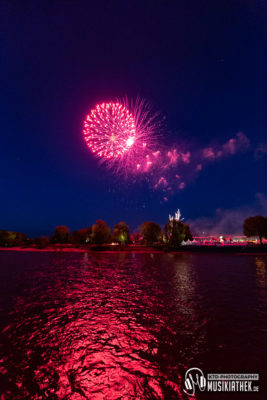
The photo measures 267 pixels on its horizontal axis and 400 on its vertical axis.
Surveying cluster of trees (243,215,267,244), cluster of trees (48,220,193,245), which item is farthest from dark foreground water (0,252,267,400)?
cluster of trees (243,215,267,244)

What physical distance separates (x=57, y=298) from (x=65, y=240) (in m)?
122

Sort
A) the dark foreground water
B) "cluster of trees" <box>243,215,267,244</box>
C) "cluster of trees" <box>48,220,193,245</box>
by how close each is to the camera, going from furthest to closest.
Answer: "cluster of trees" <box>48,220,193,245</box> < "cluster of trees" <box>243,215,267,244</box> < the dark foreground water

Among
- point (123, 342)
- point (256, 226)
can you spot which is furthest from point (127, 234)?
point (123, 342)

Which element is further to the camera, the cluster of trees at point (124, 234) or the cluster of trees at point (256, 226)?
the cluster of trees at point (124, 234)

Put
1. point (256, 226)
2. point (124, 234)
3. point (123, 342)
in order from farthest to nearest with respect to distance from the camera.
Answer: point (124, 234)
point (256, 226)
point (123, 342)

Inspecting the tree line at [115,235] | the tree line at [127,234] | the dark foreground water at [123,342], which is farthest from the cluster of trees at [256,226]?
the dark foreground water at [123,342]

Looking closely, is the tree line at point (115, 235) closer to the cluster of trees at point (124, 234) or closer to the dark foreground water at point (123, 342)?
the cluster of trees at point (124, 234)

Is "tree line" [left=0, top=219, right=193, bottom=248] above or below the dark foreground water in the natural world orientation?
above

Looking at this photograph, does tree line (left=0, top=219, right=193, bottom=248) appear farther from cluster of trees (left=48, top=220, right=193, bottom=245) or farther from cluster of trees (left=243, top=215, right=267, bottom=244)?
cluster of trees (left=243, top=215, right=267, bottom=244)

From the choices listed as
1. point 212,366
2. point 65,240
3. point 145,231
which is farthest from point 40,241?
point 212,366

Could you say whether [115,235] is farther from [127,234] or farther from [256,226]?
[256,226]

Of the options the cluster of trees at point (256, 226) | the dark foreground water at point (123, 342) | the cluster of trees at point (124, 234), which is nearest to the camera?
the dark foreground water at point (123, 342)

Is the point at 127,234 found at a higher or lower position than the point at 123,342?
higher

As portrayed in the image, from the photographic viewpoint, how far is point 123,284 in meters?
19.6
